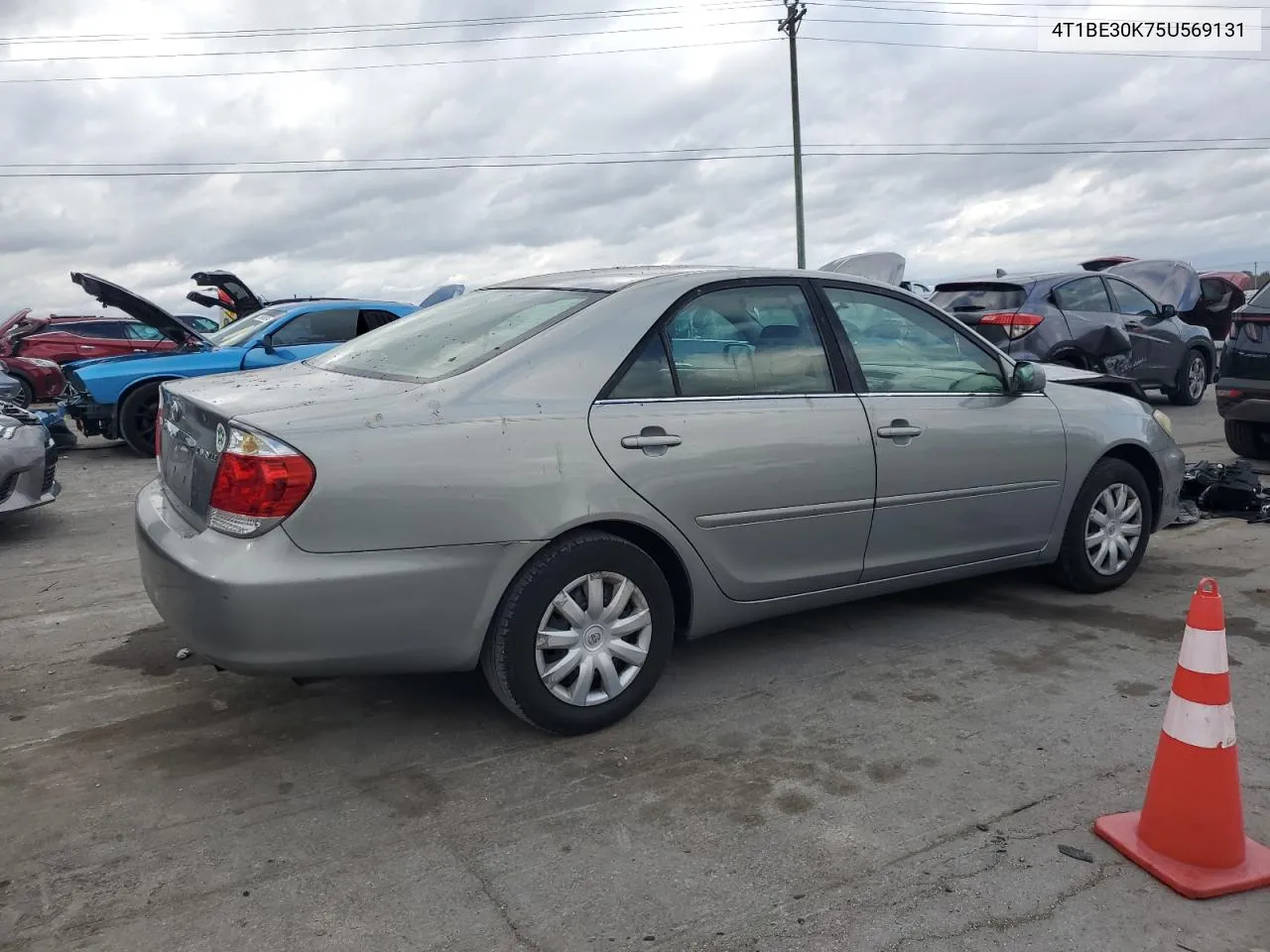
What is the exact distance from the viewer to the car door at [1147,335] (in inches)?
472

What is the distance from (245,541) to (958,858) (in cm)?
215

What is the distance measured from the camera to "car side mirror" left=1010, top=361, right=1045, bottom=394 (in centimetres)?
463

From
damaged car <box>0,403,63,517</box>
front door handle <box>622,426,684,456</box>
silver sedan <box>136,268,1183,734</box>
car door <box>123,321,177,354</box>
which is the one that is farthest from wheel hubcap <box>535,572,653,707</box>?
car door <box>123,321,177,354</box>

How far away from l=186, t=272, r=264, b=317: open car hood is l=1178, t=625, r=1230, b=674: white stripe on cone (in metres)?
12.3

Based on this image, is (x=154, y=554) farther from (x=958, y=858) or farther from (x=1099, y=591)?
(x=1099, y=591)

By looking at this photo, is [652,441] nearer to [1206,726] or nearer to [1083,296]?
[1206,726]

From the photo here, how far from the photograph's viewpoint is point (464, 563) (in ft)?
10.7

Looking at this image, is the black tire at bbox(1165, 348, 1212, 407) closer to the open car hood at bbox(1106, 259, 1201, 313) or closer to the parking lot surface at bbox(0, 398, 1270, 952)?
the open car hood at bbox(1106, 259, 1201, 313)

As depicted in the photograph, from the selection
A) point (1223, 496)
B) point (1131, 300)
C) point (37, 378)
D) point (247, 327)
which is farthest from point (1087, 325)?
point (37, 378)

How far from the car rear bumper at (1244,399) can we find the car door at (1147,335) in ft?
12.4

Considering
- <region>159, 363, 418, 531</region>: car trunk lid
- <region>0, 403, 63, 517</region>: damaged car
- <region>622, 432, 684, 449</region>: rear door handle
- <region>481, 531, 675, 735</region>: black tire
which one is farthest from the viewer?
<region>0, 403, 63, 517</region>: damaged car

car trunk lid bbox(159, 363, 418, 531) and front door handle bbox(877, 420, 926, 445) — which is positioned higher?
car trunk lid bbox(159, 363, 418, 531)

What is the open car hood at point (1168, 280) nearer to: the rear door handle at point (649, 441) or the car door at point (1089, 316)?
the car door at point (1089, 316)

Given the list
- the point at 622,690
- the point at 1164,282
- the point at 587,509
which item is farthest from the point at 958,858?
the point at 1164,282
